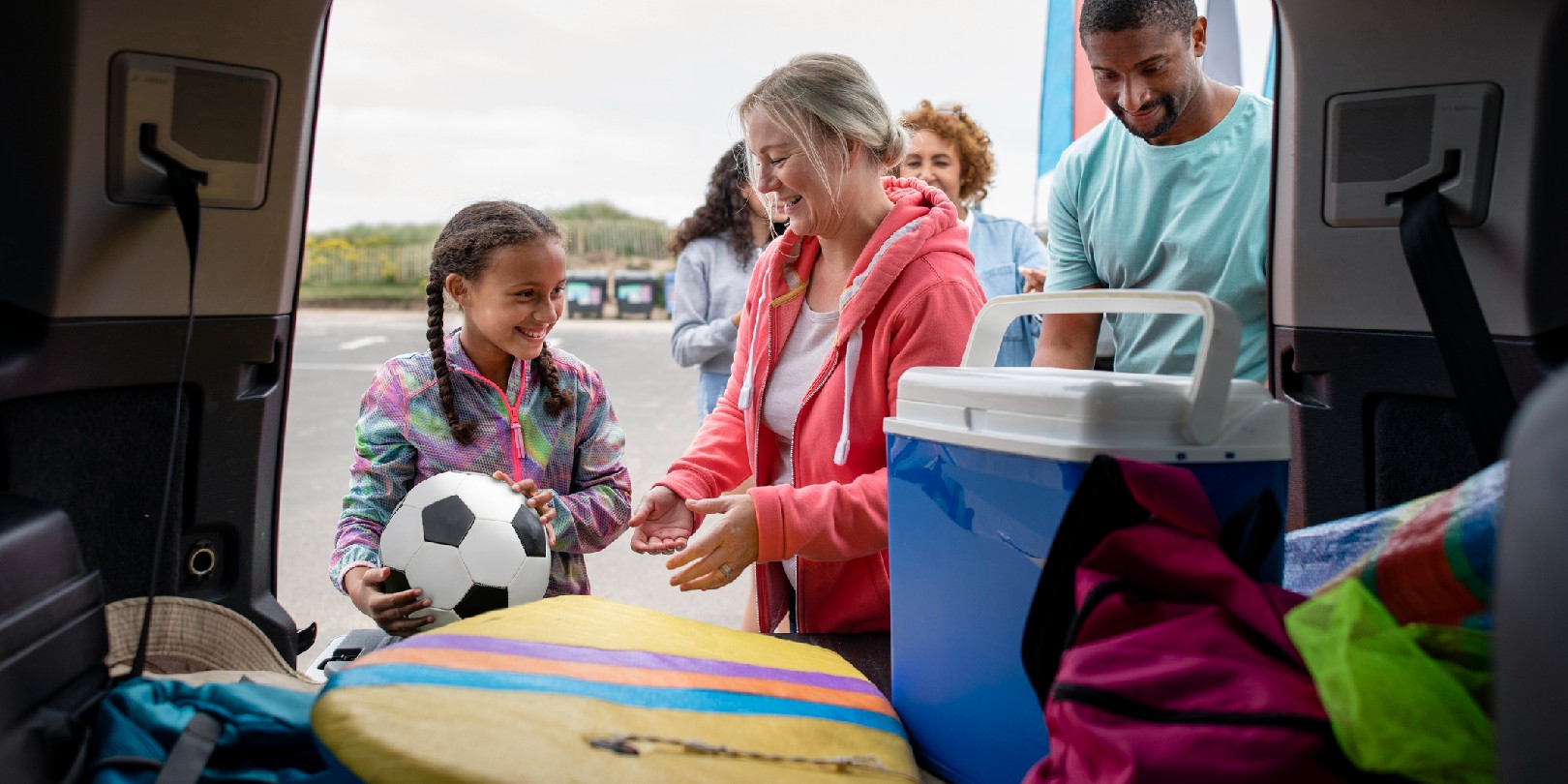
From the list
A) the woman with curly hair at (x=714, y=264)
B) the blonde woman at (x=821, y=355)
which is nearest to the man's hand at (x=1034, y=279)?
the woman with curly hair at (x=714, y=264)

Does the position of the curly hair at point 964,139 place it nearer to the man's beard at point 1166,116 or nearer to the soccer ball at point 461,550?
the man's beard at point 1166,116

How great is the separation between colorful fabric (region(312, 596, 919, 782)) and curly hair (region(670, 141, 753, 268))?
2.89m

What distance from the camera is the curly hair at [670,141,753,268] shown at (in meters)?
3.96

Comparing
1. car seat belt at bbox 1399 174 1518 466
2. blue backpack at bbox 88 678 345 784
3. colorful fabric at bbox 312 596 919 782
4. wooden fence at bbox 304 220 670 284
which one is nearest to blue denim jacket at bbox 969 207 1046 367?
car seat belt at bbox 1399 174 1518 466

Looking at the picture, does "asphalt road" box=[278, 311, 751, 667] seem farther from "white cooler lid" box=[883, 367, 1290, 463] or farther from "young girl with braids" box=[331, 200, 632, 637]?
"white cooler lid" box=[883, 367, 1290, 463]

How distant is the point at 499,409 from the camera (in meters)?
2.07

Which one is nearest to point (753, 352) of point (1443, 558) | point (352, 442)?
point (1443, 558)

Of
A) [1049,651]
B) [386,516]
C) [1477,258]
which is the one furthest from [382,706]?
[1477,258]

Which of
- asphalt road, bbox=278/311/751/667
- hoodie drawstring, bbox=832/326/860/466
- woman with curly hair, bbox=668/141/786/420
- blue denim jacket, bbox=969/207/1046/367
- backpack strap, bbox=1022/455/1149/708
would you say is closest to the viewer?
backpack strap, bbox=1022/455/1149/708

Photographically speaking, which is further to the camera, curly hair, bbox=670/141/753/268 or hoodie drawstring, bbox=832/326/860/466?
curly hair, bbox=670/141/753/268

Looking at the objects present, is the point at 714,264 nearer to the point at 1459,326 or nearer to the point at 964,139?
the point at 964,139

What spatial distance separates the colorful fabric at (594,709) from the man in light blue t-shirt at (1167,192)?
1.18 m

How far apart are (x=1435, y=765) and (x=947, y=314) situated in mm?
1057

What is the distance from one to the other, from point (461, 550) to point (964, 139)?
2824mm
